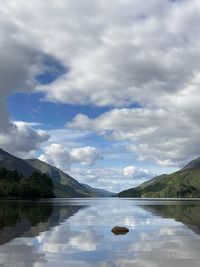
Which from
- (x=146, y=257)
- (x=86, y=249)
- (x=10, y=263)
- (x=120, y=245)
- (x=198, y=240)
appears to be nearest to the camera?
(x=10, y=263)

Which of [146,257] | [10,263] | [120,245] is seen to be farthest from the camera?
[120,245]

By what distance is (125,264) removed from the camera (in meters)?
37.2

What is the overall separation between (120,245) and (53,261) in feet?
46.8

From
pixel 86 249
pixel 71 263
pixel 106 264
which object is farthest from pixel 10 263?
pixel 86 249

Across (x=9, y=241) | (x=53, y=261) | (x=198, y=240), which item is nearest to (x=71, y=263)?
(x=53, y=261)

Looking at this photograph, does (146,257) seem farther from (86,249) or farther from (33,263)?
(33,263)

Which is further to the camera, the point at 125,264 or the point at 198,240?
the point at 198,240

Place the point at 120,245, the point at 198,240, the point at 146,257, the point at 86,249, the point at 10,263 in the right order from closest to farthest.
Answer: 1. the point at 10,263
2. the point at 146,257
3. the point at 86,249
4. the point at 120,245
5. the point at 198,240

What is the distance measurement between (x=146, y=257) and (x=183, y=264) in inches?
207

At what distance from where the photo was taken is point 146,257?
137 ft

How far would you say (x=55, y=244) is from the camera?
5128cm

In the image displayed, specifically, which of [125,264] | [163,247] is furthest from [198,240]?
[125,264]

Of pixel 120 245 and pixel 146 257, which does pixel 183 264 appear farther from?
pixel 120 245

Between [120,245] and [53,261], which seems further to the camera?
[120,245]
